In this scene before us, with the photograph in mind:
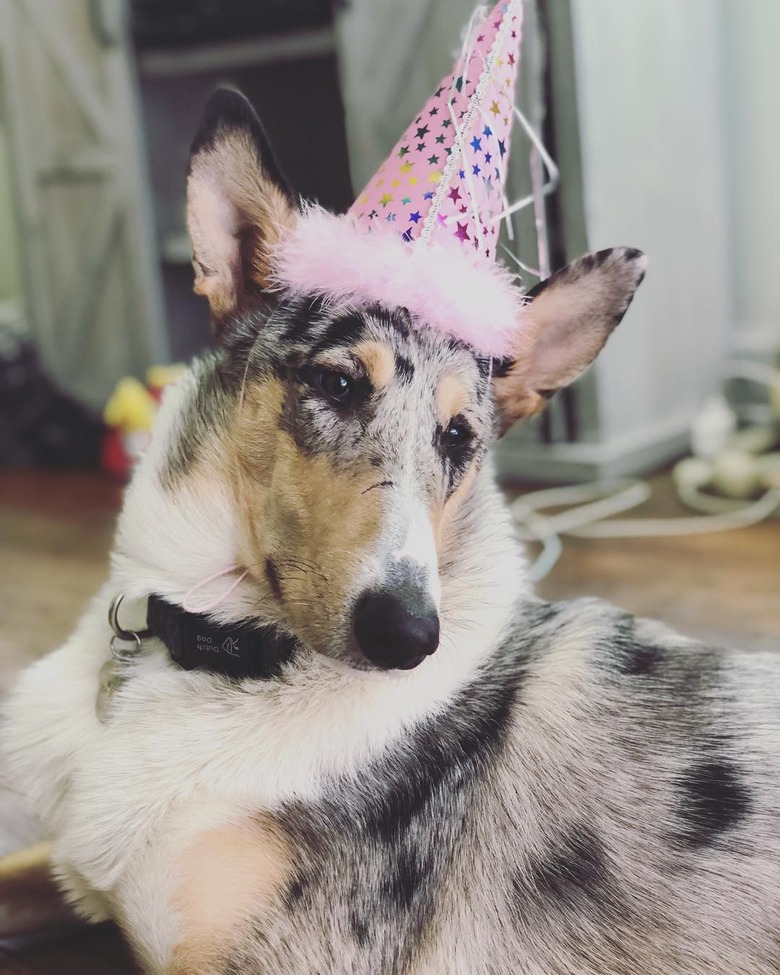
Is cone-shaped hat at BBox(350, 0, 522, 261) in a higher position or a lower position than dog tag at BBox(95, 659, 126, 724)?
higher

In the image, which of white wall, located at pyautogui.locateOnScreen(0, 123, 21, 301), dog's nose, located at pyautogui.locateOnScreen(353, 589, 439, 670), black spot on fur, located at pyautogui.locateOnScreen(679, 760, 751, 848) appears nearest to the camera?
dog's nose, located at pyautogui.locateOnScreen(353, 589, 439, 670)

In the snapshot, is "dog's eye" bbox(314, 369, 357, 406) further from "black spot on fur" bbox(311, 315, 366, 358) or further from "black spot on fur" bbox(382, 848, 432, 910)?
"black spot on fur" bbox(382, 848, 432, 910)

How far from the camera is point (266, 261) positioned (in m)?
1.36

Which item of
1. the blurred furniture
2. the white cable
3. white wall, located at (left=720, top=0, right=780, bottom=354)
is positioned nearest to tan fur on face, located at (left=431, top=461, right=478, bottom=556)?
the white cable

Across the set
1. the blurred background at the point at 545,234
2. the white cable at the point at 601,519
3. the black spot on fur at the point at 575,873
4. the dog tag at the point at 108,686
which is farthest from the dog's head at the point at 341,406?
the white cable at the point at 601,519

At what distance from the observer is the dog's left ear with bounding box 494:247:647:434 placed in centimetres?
136

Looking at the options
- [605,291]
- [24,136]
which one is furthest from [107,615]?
[24,136]

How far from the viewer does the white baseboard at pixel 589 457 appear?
3697 millimetres

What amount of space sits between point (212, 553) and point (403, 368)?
36cm

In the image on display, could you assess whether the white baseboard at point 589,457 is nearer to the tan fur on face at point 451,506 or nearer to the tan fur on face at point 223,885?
the tan fur on face at point 451,506

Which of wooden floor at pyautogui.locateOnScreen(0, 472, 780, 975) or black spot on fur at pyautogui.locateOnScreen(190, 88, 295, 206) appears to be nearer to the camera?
black spot on fur at pyautogui.locateOnScreen(190, 88, 295, 206)

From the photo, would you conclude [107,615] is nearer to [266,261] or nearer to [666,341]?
[266,261]

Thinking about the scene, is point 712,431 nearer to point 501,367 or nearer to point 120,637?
point 501,367

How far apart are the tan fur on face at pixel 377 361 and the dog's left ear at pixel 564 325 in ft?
0.80
